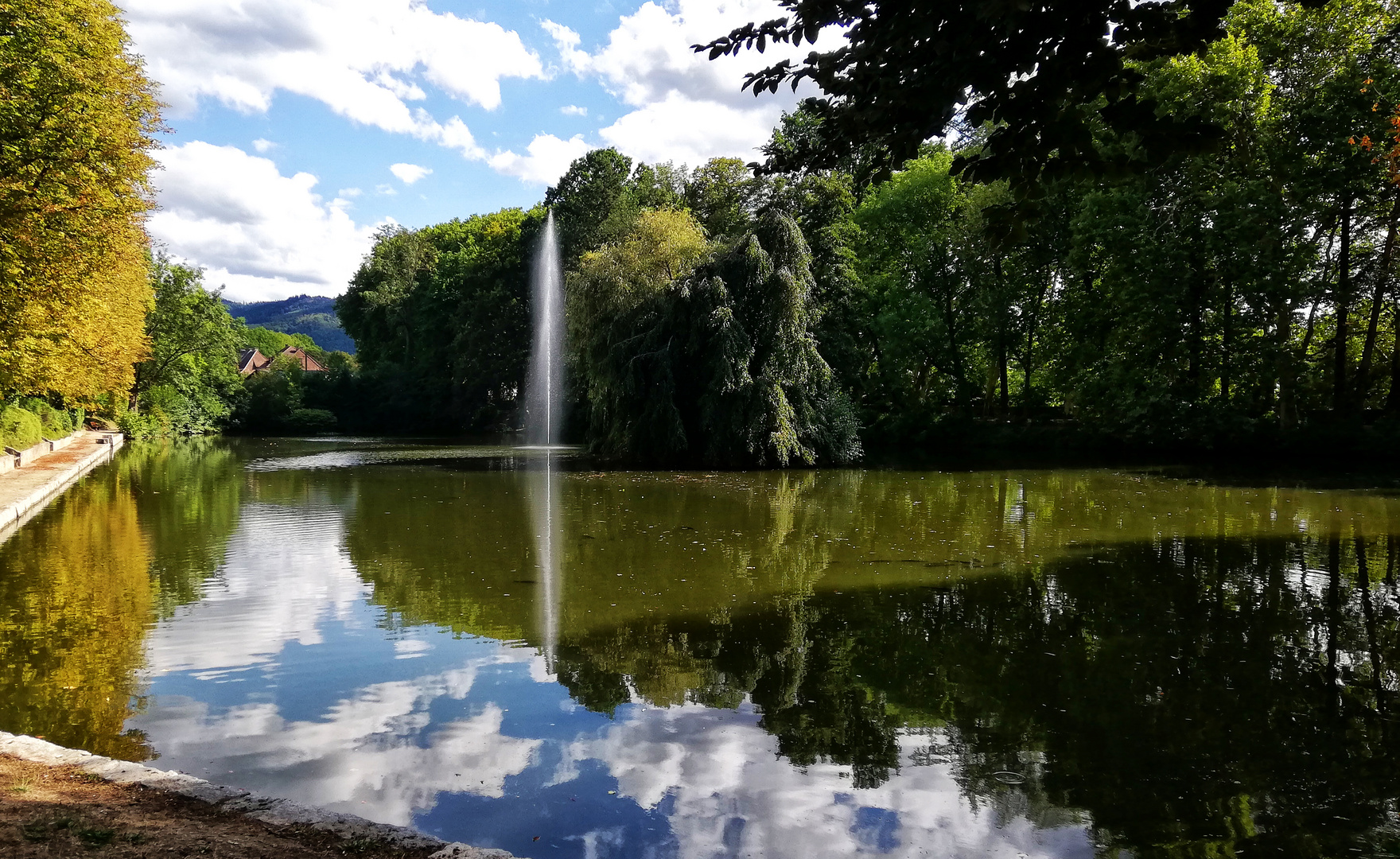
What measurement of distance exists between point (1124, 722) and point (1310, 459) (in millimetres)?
23568

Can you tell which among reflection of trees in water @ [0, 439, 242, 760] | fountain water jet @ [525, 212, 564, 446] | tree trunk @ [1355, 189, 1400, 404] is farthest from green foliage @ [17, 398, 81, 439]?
tree trunk @ [1355, 189, 1400, 404]

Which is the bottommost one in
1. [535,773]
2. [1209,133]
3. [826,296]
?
[535,773]

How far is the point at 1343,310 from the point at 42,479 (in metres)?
32.2

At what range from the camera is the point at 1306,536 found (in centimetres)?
1239

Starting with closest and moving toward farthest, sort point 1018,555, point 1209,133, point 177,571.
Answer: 1. point 1209,133
2. point 177,571
3. point 1018,555

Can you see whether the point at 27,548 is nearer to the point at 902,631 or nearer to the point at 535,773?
the point at 535,773

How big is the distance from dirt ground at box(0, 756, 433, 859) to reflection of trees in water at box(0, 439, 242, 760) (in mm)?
1174

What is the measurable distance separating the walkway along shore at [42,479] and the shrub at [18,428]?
627 millimetres

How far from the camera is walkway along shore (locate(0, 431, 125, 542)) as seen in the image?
46.1 ft

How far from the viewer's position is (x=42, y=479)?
728 inches

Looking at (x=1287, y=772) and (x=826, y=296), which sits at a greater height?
(x=826, y=296)

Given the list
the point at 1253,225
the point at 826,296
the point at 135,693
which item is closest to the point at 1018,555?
the point at 135,693

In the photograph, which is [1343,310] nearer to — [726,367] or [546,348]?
[726,367]

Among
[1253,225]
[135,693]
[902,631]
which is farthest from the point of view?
[1253,225]
